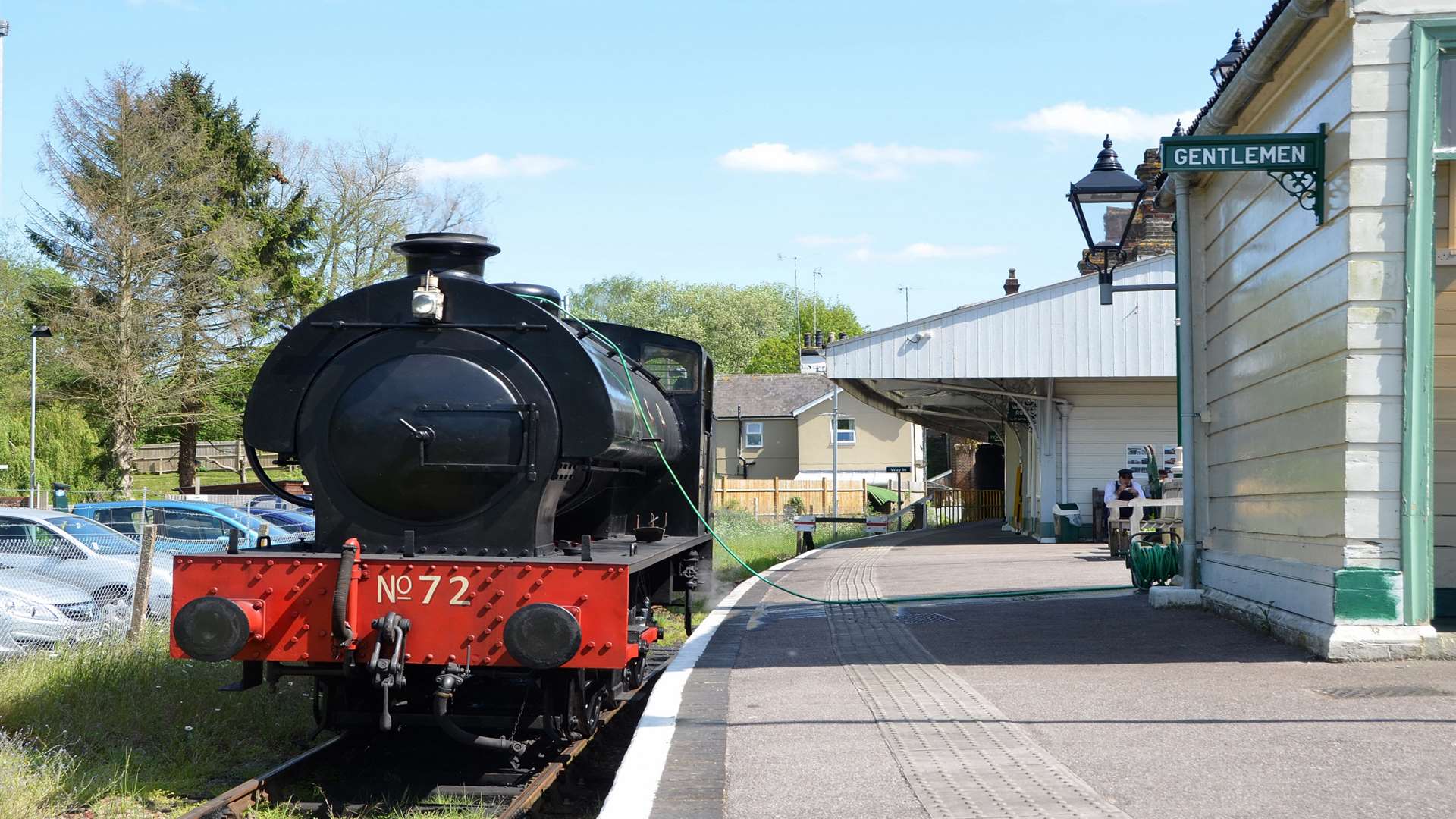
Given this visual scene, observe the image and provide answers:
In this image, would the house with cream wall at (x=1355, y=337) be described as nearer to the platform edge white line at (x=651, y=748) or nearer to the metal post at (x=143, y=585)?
the platform edge white line at (x=651, y=748)

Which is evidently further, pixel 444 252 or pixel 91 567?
pixel 91 567

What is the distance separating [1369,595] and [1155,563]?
428cm

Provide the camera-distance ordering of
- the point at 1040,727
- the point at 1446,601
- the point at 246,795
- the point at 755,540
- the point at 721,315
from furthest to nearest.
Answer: the point at 721,315
the point at 755,540
the point at 1446,601
the point at 246,795
the point at 1040,727

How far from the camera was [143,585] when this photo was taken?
9609 mm

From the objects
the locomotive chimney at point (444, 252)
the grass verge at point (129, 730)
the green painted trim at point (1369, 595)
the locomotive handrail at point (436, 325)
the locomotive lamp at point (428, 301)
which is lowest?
the grass verge at point (129, 730)

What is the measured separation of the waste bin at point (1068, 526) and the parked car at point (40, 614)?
54.6ft

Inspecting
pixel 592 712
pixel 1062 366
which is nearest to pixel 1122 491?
pixel 1062 366

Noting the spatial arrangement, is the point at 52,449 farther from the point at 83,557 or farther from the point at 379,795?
the point at 379,795

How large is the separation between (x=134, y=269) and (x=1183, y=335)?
29.6 metres

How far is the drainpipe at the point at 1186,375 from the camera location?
10.5 metres

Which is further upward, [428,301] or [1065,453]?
[428,301]

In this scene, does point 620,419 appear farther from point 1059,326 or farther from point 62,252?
point 62,252

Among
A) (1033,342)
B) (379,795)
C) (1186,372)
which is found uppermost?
(1033,342)

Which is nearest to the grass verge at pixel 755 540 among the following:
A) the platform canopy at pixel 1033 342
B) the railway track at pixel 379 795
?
the platform canopy at pixel 1033 342
